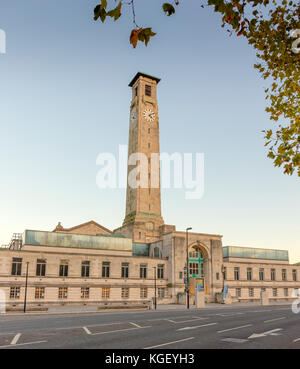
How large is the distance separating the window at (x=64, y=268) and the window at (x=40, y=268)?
2247 millimetres

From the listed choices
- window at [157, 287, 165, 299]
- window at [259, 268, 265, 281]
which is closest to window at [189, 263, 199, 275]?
window at [157, 287, 165, 299]

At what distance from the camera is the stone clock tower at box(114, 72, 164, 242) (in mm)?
66875

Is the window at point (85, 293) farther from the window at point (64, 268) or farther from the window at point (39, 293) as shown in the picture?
the window at point (39, 293)

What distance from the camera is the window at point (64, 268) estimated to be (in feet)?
151

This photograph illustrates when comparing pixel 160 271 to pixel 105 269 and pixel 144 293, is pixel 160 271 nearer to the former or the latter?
pixel 144 293

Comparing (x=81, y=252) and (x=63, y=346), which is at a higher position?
(x=81, y=252)

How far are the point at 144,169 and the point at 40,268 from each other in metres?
33.3

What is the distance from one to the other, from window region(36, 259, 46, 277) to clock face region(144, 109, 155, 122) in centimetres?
4178

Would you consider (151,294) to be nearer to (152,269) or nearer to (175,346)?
(152,269)

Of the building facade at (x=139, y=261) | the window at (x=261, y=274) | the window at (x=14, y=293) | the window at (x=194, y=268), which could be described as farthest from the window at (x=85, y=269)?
the window at (x=261, y=274)

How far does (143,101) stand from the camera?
76.6 meters

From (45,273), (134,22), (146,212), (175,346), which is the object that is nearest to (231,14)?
(134,22)

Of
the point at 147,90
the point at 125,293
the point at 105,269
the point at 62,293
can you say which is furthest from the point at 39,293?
the point at 147,90
